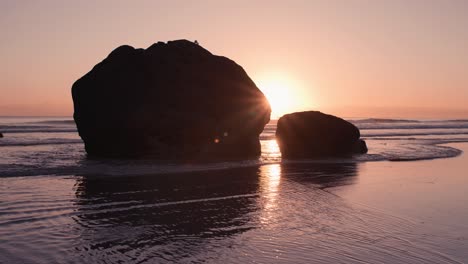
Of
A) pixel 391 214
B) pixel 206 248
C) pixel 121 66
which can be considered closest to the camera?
pixel 206 248

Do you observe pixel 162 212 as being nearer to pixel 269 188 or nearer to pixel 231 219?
pixel 231 219

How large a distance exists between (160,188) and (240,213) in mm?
3615

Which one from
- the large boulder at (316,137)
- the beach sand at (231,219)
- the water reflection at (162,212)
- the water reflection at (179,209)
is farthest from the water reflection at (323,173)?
the large boulder at (316,137)

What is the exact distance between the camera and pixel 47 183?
12.3 meters

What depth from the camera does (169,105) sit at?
2042 centimetres

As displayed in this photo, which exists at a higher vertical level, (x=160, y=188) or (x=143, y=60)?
(x=143, y=60)

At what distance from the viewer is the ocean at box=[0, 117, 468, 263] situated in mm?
6254

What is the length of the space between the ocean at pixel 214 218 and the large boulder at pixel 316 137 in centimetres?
734

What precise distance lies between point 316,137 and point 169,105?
810 centimetres

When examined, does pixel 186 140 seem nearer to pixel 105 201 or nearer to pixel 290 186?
pixel 290 186

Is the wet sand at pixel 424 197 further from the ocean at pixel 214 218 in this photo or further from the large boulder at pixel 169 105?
the large boulder at pixel 169 105

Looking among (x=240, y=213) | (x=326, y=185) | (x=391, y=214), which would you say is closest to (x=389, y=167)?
(x=326, y=185)

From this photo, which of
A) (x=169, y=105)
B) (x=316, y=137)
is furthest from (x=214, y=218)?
(x=316, y=137)

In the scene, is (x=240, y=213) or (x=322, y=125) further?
(x=322, y=125)
